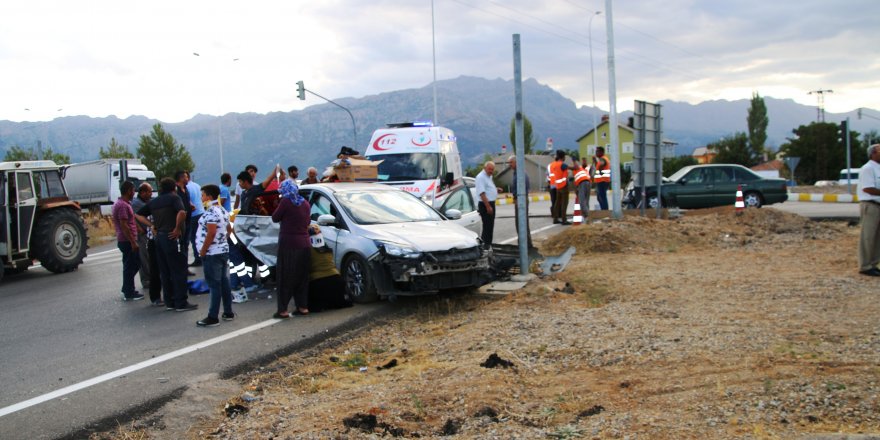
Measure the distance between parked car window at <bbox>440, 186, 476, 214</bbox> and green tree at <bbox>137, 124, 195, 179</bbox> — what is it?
192ft

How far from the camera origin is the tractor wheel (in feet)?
45.5

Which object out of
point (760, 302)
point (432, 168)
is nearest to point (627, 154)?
point (432, 168)

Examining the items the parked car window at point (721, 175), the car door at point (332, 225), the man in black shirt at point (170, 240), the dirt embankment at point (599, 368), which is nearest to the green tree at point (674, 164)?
the parked car window at point (721, 175)

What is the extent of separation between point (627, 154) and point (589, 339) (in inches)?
4323

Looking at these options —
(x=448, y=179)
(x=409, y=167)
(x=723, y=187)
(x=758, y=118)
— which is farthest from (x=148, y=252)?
(x=758, y=118)

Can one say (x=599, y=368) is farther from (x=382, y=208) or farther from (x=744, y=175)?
(x=744, y=175)

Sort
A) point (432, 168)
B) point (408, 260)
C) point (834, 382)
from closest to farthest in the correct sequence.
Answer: point (834, 382), point (408, 260), point (432, 168)

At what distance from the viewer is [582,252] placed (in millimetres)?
13141

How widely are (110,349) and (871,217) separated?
9743 mm

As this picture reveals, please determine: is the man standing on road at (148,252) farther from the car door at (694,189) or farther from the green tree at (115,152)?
the green tree at (115,152)

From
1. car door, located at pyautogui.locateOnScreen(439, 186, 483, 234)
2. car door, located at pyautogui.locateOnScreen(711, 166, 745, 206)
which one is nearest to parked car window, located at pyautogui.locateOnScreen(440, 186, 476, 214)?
car door, located at pyautogui.locateOnScreen(439, 186, 483, 234)

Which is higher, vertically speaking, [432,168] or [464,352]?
[432,168]

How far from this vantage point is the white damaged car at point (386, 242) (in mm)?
8500

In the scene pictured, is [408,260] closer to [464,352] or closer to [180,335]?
[464,352]
